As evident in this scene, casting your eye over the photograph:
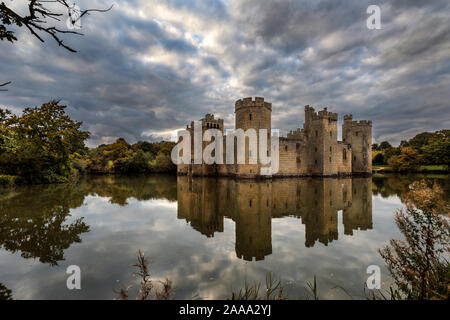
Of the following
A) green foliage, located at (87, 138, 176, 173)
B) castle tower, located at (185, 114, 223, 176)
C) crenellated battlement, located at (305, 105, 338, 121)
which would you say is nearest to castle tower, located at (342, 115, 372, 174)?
crenellated battlement, located at (305, 105, 338, 121)

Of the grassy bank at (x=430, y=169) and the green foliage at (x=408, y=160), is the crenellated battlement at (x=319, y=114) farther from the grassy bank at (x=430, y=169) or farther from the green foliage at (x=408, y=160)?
the grassy bank at (x=430, y=169)

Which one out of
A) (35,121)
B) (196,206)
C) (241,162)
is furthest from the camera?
(241,162)

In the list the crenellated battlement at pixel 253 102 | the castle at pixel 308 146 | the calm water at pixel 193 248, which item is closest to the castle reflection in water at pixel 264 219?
the calm water at pixel 193 248

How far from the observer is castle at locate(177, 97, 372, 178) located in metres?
23.9

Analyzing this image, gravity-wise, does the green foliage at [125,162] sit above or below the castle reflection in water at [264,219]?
above

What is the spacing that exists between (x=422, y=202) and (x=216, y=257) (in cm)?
381

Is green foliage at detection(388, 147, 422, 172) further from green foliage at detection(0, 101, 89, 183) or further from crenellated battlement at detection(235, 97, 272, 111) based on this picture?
green foliage at detection(0, 101, 89, 183)

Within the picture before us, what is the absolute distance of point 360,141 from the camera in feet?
111

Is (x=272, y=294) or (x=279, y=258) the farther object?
(x=279, y=258)

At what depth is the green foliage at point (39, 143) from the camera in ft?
52.4

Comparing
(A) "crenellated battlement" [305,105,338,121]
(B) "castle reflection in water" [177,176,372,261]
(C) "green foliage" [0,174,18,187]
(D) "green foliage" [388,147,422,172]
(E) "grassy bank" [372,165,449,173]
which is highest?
(A) "crenellated battlement" [305,105,338,121]

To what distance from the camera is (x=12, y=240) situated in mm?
5020
